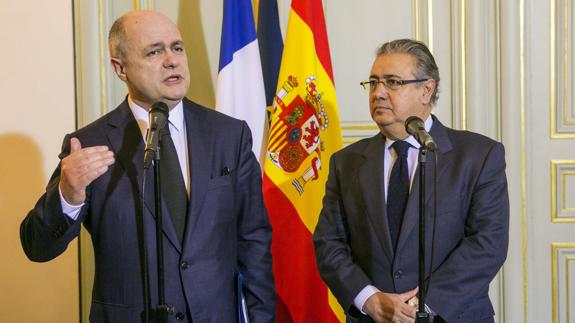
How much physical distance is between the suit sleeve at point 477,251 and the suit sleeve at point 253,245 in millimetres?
554

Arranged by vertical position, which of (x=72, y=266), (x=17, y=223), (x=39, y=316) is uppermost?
(x=17, y=223)

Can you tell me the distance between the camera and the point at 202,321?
2.38 metres

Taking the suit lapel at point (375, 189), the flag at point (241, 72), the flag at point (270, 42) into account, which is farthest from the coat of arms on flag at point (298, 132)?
the suit lapel at point (375, 189)

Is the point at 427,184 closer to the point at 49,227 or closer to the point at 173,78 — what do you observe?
the point at 173,78

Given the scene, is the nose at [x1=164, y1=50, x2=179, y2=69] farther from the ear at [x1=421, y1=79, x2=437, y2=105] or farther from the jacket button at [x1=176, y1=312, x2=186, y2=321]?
the ear at [x1=421, y1=79, x2=437, y2=105]

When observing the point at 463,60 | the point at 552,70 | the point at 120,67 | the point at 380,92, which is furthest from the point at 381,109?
the point at 552,70

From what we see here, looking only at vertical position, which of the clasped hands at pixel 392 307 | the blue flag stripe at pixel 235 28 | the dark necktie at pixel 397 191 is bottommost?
the clasped hands at pixel 392 307

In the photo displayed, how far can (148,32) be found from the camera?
254cm

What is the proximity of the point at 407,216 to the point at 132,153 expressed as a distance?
98 centimetres

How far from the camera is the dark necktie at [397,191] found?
8.81 feet

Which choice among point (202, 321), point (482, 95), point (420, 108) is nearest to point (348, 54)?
point (482, 95)

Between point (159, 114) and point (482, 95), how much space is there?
242cm

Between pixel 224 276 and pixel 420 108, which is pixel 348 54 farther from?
pixel 224 276

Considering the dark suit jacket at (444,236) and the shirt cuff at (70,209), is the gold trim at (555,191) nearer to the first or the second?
the dark suit jacket at (444,236)
